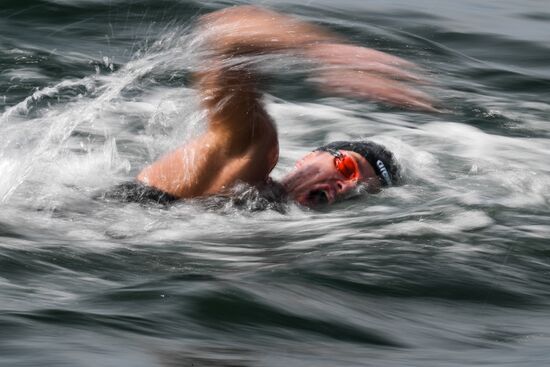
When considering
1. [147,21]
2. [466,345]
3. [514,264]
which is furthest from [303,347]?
[147,21]

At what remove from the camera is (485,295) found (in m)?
5.64

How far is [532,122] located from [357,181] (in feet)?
8.86

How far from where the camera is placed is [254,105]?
6.78m

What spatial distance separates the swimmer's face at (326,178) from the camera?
23.9 feet

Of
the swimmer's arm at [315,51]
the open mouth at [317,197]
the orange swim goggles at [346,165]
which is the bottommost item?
the open mouth at [317,197]

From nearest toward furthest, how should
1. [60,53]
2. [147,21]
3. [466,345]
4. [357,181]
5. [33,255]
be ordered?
[466,345]
[33,255]
[357,181]
[60,53]
[147,21]

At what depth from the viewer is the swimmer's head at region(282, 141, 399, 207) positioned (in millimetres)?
7316

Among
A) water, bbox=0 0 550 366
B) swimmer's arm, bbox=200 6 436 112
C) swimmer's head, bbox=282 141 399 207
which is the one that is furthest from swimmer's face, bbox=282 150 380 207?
swimmer's arm, bbox=200 6 436 112

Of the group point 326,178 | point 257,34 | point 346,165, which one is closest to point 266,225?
point 326,178

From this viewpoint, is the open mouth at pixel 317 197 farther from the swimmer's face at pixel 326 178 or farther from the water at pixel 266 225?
the water at pixel 266 225

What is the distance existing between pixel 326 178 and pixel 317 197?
14 centimetres

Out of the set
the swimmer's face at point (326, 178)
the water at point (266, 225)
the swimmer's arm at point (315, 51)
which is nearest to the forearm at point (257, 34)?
the swimmer's arm at point (315, 51)

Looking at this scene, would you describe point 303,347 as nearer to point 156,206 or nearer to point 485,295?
point 485,295

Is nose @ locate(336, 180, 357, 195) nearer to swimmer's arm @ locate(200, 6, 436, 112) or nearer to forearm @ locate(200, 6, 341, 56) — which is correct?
swimmer's arm @ locate(200, 6, 436, 112)
